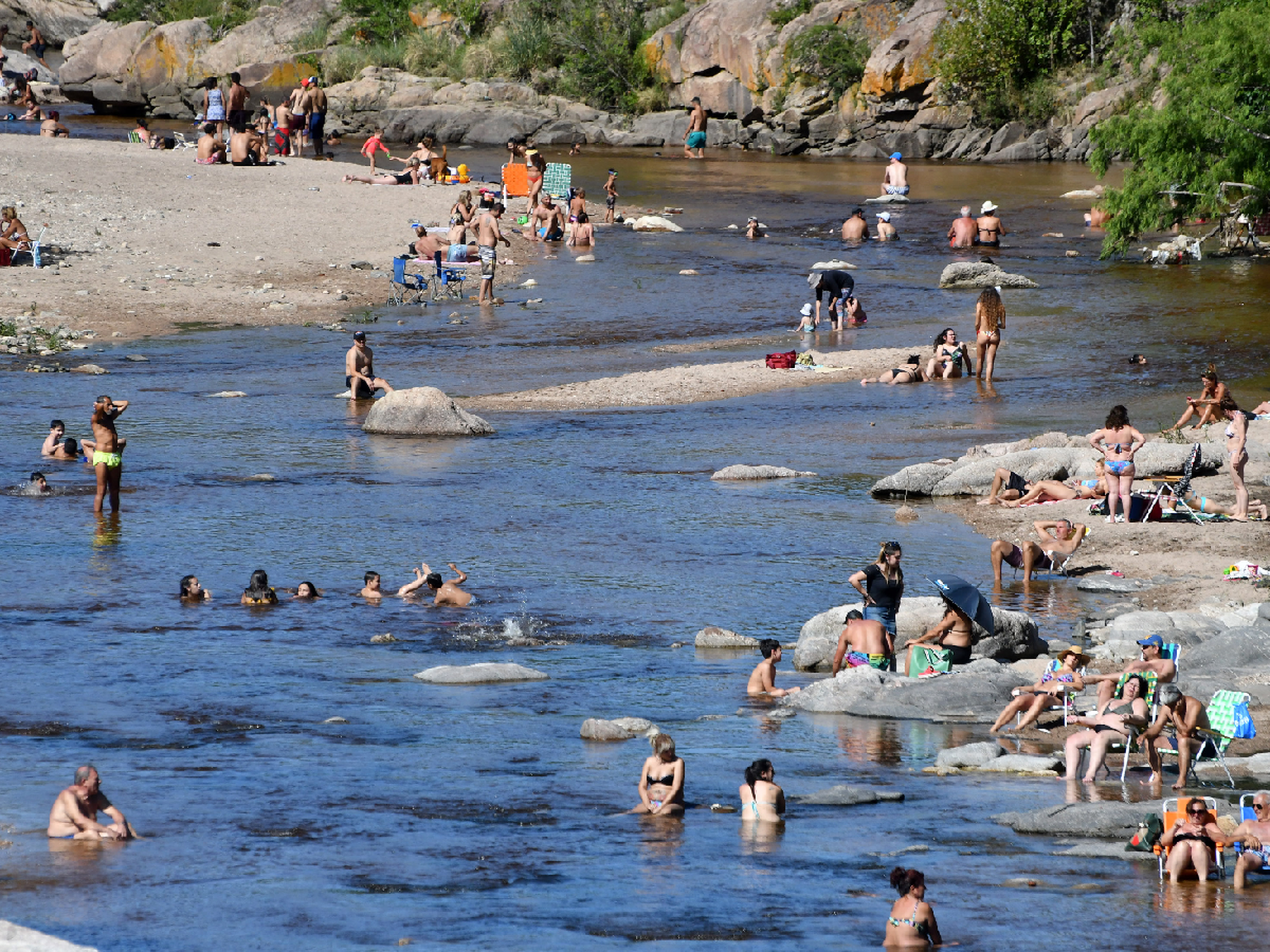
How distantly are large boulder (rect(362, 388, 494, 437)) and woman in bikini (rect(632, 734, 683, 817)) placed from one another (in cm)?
1170

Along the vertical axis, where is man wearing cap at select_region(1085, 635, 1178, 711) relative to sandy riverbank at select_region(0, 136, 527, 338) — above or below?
below

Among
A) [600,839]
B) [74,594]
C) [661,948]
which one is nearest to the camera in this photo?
[661,948]

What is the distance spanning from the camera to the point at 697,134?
185ft

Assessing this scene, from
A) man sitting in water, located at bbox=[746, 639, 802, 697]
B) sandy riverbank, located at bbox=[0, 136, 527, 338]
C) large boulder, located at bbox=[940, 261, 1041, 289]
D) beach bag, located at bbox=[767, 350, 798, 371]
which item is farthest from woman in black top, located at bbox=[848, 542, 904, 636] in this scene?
large boulder, located at bbox=[940, 261, 1041, 289]

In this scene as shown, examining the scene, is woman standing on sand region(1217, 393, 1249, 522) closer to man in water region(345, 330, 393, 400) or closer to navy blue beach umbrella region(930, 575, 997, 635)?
navy blue beach umbrella region(930, 575, 997, 635)

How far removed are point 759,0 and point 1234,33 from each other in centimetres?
3345

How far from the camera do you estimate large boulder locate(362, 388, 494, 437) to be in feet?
74.3

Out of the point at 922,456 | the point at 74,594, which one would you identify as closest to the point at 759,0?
the point at 922,456

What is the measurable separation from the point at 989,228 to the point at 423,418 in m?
18.6

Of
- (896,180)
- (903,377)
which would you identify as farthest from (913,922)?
(896,180)

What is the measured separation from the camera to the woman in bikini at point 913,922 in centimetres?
905

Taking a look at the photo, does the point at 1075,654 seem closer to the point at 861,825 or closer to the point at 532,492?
the point at 861,825

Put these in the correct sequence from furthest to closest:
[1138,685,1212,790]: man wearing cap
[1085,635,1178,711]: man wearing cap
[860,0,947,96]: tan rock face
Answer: [860,0,947,96]: tan rock face, [1085,635,1178,711]: man wearing cap, [1138,685,1212,790]: man wearing cap

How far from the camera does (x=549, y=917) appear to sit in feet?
31.5
